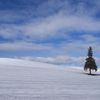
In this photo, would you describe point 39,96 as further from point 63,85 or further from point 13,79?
point 13,79

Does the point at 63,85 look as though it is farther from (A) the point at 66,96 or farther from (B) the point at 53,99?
(B) the point at 53,99

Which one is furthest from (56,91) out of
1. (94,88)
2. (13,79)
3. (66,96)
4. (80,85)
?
(13,79)

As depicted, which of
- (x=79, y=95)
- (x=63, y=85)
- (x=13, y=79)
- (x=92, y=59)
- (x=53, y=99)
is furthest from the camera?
(x=92, y=59)

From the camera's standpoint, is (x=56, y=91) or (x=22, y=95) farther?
(x=56, y=91)

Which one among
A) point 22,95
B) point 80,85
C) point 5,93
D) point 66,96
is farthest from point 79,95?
point 5,93

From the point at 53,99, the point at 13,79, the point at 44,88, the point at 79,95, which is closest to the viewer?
the point at 53,99

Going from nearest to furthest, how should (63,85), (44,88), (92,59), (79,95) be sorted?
(79,95) < (44,88) < (63,85) < (92,59)

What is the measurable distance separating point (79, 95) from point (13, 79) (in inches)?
111

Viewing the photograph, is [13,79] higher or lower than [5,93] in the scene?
higher

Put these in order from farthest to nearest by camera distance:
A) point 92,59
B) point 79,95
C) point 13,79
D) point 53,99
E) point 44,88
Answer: point 92,59 → point 13,79 → point 44,88 → point 79,95 → point 53,99

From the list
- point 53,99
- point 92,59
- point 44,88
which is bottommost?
point 53,99

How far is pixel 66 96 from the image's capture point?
3.69 meters

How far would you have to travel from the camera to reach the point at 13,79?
185 inches

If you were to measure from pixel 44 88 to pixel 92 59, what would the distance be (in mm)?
24534
